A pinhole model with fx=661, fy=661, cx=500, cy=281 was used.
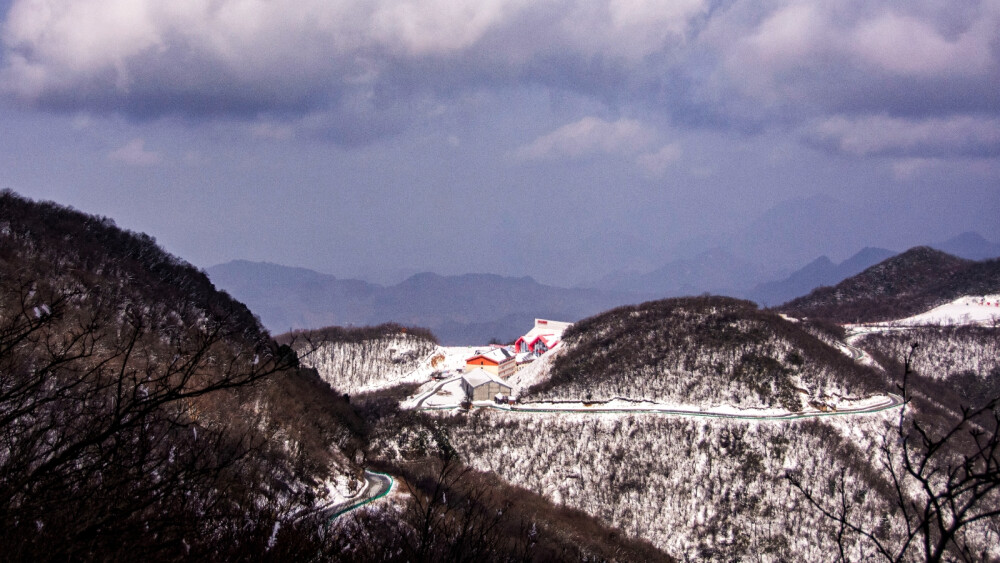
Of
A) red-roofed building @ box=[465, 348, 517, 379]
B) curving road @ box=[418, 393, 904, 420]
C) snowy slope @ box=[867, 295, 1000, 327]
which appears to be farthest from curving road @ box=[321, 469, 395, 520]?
snowy slope @ box=[867, 295, 1000, 327]

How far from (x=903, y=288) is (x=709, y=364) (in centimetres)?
8806

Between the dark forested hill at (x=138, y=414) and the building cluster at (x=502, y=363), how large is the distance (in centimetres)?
1100

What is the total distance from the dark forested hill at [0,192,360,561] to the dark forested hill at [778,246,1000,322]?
8258 centimetres

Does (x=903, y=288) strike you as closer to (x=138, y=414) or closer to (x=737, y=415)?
(x=737, y=415)

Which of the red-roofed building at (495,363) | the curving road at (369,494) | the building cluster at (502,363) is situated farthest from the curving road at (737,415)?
the red-roofed building at (495,363)

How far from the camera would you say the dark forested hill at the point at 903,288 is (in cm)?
9925

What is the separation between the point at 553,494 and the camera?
125 feet

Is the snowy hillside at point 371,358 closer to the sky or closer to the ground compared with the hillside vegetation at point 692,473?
closer to the sky

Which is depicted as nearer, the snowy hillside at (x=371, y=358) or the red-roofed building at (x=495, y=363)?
the red-roofed building at (x=495, y=363)

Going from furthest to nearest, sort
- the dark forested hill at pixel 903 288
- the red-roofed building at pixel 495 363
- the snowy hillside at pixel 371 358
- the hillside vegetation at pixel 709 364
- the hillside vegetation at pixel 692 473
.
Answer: the dark forested hill at pixel 903 288 < the snowy hillside at pixel 371 358 < the red-roofed building at pixel 495 363 < the hillside vegetation at pixel 709 364 < the hillside vegetation at pixel 692 473

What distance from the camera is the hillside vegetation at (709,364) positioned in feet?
144

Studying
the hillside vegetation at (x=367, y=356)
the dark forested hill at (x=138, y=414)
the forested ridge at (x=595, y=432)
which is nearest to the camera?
the dark forested hill at (x=138, y=414)

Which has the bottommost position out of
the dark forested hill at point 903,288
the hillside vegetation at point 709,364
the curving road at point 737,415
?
the curving road at point 737,415

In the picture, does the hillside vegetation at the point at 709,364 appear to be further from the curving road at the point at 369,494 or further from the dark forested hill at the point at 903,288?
the dark forested hill at the point at 903,288
